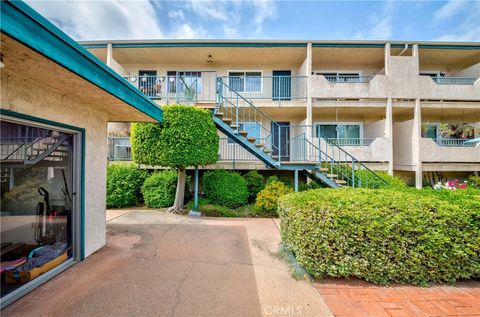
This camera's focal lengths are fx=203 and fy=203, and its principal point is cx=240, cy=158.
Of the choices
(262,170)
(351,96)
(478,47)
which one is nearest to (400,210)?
(262,170)

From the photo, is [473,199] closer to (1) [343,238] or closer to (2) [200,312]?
(1) [343,238]

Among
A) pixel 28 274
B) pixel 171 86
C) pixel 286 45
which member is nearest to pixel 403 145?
pixel 286 45

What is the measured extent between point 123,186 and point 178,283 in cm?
645

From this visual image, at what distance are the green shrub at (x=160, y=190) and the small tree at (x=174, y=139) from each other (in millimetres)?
1683

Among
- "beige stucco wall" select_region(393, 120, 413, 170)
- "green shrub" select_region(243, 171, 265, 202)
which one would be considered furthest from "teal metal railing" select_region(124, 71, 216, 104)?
"beige stucco wall" select_region(393, 120, 413, 170)

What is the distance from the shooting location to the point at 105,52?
1113cm

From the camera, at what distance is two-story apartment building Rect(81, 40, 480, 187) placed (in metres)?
9.73

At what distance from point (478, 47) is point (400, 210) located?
542 inches

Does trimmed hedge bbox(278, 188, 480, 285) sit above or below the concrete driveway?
above

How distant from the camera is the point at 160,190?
8.18 meters

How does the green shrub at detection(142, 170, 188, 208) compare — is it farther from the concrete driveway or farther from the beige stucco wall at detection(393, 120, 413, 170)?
the beige stucco wall at detection(393, 120, 413, 170)

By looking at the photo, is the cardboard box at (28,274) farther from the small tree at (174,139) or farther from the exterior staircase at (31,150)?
the small tree at (174,139)

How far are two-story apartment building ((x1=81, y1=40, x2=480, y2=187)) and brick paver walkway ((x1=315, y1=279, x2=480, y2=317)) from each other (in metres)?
6.09

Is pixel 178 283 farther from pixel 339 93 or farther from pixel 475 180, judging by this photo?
pixel 475 180
